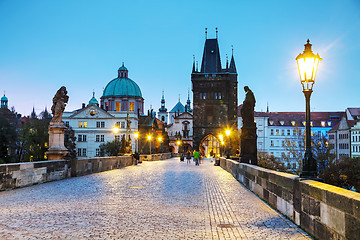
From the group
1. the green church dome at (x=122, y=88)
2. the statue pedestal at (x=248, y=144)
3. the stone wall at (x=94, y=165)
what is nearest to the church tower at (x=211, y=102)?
the green church dome at (x=122, y=88)

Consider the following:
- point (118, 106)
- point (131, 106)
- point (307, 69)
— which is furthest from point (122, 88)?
point (307, 69)

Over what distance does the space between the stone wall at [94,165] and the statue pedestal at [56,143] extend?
2.65 feet

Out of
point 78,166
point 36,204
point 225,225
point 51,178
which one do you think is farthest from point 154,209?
point 78,166

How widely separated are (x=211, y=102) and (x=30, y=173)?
2720 inches

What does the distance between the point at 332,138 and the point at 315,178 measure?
9128 cm

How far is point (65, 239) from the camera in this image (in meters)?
5.65

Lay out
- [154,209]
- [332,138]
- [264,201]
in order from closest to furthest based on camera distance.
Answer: [154,209], [264,201], [332,138]

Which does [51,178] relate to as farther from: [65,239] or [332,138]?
[332,138]

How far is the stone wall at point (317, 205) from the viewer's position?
4555 mm

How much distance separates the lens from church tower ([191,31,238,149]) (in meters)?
80.1

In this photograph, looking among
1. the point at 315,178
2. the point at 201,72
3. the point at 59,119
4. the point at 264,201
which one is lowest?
the point at 264,201

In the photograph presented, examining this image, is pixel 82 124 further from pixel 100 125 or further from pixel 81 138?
pixel 100 125

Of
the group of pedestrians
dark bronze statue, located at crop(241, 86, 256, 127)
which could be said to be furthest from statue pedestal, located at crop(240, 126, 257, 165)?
the group of pedestrians

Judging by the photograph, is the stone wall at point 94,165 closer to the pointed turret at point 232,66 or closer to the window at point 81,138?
the window at point 81,138
